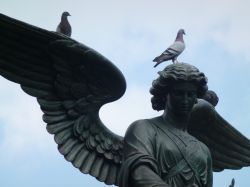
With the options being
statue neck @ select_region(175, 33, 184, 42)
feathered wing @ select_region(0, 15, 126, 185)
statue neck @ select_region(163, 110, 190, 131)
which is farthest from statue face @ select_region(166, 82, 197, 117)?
statue neck @ select_region(175, 33, 184, 42)

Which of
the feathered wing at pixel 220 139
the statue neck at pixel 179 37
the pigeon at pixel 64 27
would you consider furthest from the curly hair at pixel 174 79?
the statue neck at pixel 179 37

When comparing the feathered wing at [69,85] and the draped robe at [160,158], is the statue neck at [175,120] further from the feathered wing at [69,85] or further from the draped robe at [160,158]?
the feathered wing at [69,85]

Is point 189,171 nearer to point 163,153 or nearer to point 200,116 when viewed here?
point 163,153

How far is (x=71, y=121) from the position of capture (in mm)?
7457

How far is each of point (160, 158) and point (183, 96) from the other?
1.96 feet

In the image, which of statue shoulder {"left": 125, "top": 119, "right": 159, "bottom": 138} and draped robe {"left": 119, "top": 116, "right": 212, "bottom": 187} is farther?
statue shoulder {"left": 125, "top": 119, "right": 159, "bottom": 138}

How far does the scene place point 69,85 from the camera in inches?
295

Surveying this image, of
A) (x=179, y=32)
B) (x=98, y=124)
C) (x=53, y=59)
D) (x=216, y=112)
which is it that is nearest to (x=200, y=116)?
(x=216, y=112)

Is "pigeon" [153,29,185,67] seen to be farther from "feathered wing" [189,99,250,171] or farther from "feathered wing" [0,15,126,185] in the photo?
"feathered wing" [0,15,126,185]

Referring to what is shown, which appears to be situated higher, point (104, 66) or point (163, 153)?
point (104, 66)

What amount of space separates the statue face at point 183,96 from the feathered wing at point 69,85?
746mm

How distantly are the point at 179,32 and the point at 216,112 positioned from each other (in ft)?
15.1

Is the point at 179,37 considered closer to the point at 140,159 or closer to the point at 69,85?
the point at 69,85

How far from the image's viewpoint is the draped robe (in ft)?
20.9
